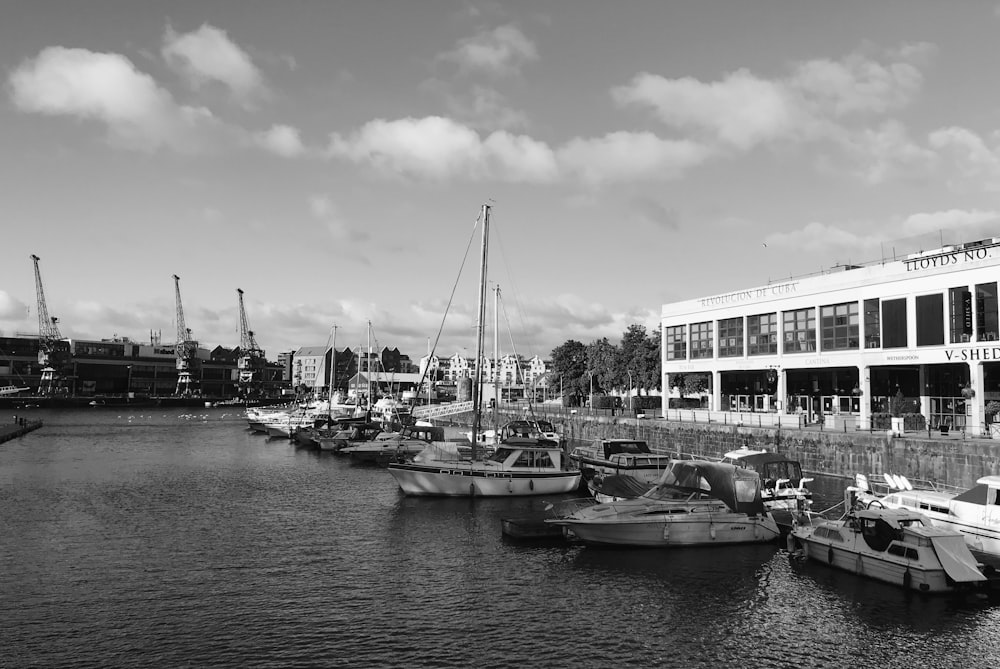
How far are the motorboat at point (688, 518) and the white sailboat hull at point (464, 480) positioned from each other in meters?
10.8

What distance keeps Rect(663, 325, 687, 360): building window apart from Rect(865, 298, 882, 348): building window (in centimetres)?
2312

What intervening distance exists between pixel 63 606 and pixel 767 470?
1282 inches

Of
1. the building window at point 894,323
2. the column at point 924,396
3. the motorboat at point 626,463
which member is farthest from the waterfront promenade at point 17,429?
the column at point 924,396

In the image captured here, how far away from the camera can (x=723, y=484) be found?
107ft

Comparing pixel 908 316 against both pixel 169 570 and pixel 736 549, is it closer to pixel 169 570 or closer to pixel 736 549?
pixel 736 549

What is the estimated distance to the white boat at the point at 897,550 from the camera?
23.6 metres

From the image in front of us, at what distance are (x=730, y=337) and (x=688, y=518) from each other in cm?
4350

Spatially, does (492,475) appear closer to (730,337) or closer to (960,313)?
(960,313)

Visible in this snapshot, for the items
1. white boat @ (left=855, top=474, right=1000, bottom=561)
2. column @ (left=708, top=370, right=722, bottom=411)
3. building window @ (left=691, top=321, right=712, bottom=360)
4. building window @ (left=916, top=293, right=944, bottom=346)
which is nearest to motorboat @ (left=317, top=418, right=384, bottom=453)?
column @ (left=708, top=370, right=722, bottom=411)

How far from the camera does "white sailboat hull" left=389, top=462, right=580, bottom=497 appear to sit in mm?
42969

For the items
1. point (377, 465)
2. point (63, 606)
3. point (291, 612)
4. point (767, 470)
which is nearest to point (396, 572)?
point (291, 612)

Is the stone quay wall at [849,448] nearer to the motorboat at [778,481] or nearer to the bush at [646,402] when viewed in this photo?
the motorboat at [778,481]

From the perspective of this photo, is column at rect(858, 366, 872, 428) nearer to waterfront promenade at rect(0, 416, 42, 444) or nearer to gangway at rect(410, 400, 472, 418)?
gangway at rect(410, 400, 472, 418)

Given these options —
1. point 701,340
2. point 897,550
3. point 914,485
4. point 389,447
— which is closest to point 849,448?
point 914,485
